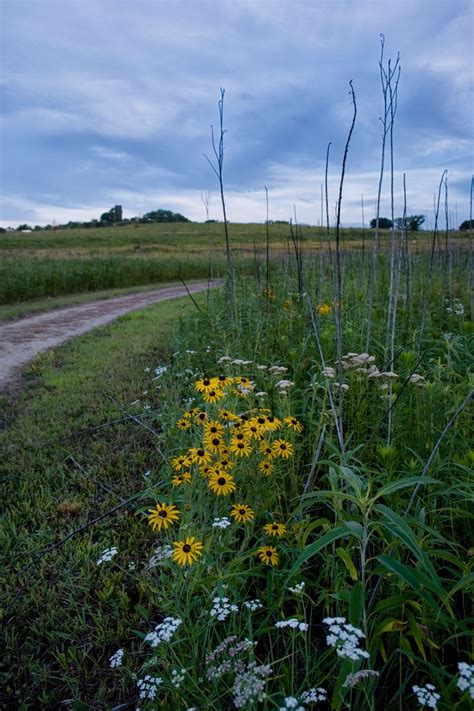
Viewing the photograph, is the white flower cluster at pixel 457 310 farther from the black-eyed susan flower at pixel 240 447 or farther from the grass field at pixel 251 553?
the black-eyed susan flower at pixel 240 447

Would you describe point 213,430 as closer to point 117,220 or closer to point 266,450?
point 266,450

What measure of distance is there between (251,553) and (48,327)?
782cm

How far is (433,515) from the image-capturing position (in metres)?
1.91

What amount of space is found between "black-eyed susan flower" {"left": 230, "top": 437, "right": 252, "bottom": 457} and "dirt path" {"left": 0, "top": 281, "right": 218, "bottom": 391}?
417cm

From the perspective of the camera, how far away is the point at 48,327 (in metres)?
8.72

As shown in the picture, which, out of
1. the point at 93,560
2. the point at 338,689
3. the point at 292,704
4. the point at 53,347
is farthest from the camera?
the point at 53,347

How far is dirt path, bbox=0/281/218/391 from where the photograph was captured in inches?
252

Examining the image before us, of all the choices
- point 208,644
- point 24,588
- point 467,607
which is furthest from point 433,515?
point 24,588

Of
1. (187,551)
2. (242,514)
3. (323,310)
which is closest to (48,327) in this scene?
(323,310)

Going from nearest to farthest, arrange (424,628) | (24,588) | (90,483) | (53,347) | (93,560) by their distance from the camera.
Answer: (424,628), (24,588), (93,560), (90,483), (53,347)

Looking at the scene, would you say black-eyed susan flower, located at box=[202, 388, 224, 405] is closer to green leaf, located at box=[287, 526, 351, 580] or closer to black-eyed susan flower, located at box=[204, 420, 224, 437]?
black-eyed susan flower, located at box=[204, 420, 224, 437]

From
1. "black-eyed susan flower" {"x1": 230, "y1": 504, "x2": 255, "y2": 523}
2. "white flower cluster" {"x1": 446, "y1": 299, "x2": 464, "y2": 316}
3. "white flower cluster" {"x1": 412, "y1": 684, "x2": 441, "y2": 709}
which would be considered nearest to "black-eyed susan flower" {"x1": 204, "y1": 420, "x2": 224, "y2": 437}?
"black-eyed susan flower" {"x1": 230, "y1": 504, "x2": 255, "y2": 523}

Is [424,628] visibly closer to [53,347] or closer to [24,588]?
[24,588]

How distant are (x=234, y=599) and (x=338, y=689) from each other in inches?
21.2
